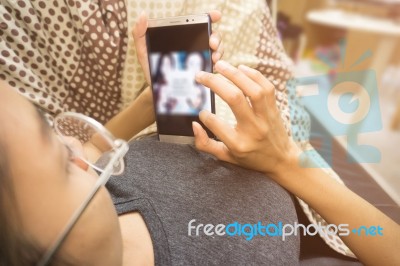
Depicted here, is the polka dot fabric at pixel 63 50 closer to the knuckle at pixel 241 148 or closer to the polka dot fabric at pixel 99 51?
the polka dot fabric at pixel 99 51

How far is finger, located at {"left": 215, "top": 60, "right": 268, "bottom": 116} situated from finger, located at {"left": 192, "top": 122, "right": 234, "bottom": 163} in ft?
0.34

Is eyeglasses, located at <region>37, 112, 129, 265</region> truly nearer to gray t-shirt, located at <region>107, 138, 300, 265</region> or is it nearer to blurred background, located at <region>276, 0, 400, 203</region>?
A: gray t-shirt, located at <region>107, 138, 300, 265</region>

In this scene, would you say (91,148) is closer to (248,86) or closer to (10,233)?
(10,233)

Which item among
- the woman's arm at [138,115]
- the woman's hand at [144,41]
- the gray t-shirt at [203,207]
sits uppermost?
the woman's hand at [144,41]

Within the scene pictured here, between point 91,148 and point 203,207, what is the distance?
0.21m

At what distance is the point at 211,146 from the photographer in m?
0.54

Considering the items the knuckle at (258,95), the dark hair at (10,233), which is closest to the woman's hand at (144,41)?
the knuckle at (258,95)

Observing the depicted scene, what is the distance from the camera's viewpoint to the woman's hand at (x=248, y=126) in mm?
461

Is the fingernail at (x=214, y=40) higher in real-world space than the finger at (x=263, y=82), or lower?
higher

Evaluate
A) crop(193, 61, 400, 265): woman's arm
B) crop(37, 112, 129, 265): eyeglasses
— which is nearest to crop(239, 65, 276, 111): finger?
crop(193, 61, 400, 265): woman's arm

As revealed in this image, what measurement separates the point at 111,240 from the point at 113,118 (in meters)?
0.40

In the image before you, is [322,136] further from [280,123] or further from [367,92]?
[280,123]

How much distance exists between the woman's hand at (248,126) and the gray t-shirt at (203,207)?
0.11 ft

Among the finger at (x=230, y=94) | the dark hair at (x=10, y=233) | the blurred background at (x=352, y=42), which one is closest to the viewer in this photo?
the dark hair at (x=10, y=233)
